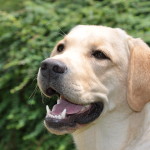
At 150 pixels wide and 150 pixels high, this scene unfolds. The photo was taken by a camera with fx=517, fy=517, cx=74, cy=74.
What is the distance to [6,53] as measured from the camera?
723 cm

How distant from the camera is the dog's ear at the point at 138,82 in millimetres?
4281

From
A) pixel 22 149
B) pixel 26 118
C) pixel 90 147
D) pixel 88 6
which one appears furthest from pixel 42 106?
→ pixel 90 147

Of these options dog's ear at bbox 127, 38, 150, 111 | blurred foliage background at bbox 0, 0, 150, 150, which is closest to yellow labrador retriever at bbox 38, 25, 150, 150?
dog's ear at bbox 127, 38, 150, 111

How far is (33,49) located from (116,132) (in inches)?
101

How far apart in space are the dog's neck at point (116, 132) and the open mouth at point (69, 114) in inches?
6.1

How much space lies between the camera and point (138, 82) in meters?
4.30

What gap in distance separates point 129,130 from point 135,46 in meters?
0.72

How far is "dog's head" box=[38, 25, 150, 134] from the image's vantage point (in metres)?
4.13

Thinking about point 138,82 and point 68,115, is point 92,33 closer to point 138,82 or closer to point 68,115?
point 138,82

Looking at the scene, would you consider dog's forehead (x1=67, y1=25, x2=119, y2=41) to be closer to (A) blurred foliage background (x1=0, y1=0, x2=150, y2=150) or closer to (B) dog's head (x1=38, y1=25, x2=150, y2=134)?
(B) dog's head (x1=38, y1=25, x2=150, y2=134)

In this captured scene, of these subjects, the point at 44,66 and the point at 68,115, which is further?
the point at 68,115

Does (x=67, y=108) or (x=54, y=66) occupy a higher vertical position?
(x=54, y=66)

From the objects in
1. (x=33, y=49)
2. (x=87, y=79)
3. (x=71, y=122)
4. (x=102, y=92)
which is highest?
(x=87, y=79)

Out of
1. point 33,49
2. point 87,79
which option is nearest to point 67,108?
point 87,79
